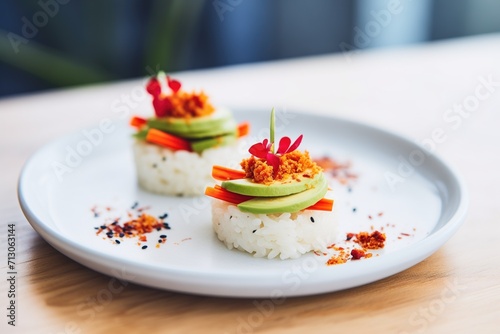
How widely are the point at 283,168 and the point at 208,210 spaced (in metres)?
0.46

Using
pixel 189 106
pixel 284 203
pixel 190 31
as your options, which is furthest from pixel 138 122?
pixel 190 31

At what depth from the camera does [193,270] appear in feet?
4.91

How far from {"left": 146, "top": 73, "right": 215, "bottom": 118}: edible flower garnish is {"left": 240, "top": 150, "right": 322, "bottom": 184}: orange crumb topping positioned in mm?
589

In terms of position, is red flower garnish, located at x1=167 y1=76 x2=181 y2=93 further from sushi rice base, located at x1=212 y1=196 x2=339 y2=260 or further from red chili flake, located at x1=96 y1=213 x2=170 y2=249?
sushi rice base, located at x1=212 y1=196 x2=339 y2=260

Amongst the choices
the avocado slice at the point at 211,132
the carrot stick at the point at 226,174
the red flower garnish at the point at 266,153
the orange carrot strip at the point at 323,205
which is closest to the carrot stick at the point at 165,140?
the avocado slice at the point at 211,132

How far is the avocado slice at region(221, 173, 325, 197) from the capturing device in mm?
1830

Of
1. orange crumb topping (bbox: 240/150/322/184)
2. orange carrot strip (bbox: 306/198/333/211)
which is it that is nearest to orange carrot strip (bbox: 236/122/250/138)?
orange crumb topping (bbox: 240/150/322/184)

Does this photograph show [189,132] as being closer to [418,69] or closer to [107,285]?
[107,285]

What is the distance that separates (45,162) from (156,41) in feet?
7.85

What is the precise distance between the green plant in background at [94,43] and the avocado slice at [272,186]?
2.86 m

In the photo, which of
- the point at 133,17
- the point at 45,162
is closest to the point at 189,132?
the point at 45,162

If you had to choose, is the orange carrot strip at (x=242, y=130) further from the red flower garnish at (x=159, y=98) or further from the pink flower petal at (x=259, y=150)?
the pink flower petal at (x=259, y=150)

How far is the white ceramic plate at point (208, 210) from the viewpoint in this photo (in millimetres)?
1513

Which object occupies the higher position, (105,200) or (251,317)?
(251,317)
